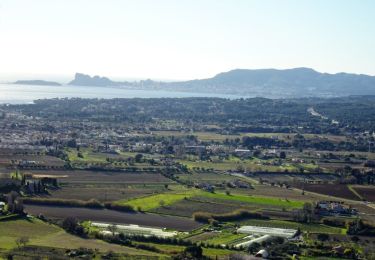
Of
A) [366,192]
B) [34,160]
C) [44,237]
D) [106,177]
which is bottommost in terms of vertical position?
[366,192]

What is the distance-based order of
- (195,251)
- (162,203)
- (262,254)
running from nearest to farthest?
(195,251), (262,254), (162,203)

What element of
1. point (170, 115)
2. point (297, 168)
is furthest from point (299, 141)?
point (170, 115)

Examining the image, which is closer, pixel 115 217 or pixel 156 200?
pixel 115 217

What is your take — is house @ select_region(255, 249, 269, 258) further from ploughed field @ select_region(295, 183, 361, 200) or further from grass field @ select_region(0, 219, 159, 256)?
ploughed field @ select_region(295, 183, 361, 200)

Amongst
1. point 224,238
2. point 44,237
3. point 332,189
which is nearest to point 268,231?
point 224,238

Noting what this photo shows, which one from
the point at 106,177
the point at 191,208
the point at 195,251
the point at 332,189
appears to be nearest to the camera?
the point at 195,251

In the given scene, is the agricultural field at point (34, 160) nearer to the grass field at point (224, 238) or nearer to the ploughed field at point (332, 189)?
the ploughed field at point (332, 189)

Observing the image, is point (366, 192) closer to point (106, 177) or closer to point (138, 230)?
point (106, 177)

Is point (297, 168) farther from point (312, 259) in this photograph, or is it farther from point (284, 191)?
point (312, 259)
